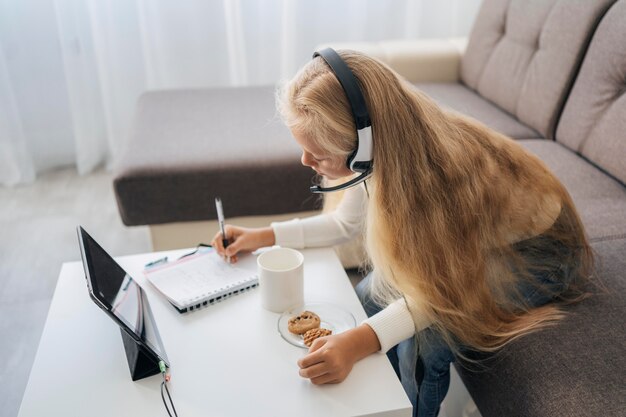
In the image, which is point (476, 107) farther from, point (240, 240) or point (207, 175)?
point (240, 240)

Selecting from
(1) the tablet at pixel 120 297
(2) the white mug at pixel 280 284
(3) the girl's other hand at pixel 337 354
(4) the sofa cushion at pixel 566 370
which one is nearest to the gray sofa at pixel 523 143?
(4) the sofa cushion at pixel 566 370

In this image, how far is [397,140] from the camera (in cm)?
91

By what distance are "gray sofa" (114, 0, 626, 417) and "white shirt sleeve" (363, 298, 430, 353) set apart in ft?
0.53

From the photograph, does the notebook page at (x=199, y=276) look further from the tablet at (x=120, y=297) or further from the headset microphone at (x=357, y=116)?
the headset microphone at (x=357, y=116)

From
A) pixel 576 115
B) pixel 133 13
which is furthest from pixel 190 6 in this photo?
pixel 576 115

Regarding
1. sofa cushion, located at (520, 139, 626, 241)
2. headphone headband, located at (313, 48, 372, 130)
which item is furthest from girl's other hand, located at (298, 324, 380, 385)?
sofa cushion, located at (520, 139, 626, 241)

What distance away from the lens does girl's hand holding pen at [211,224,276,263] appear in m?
1.13

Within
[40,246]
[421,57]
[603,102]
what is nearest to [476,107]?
[421,57]

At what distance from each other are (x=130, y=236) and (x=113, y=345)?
1154 mm

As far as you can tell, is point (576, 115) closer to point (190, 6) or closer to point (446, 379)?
point (446, 379)

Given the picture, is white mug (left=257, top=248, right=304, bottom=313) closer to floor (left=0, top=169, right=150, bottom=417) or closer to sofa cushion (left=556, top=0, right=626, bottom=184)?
floor (left=0, top=169, right=150, bottom=417)

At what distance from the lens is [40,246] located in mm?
1973

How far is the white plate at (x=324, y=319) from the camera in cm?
93

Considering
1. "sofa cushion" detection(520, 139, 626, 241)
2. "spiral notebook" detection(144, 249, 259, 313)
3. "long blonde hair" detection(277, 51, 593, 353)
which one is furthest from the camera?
"sofa cushion" detection(520, 139, 626, 241)
